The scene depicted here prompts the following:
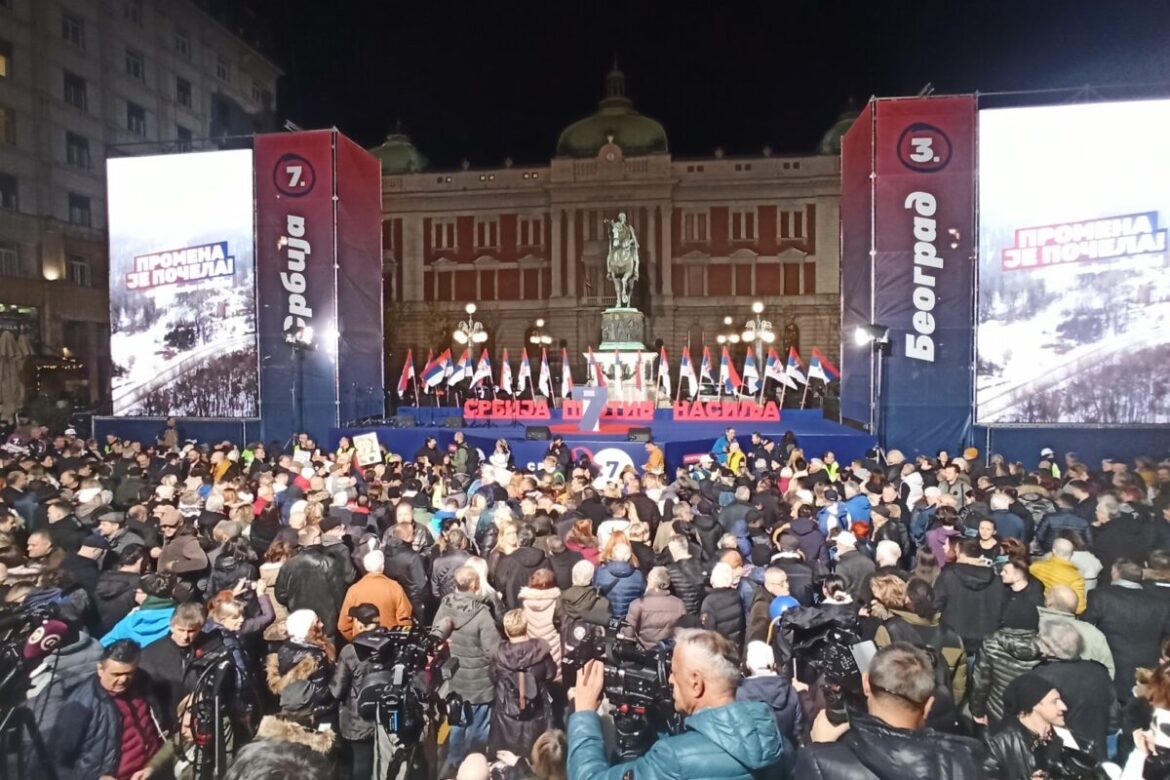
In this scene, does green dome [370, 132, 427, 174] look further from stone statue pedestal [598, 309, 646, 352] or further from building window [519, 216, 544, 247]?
stone statue pedestal [598, 309, 646, 352]

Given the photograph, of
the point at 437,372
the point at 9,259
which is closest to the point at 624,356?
the point at 437,372

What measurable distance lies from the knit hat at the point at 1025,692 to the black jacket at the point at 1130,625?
5.25 ft

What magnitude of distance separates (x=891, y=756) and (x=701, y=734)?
2.26ft

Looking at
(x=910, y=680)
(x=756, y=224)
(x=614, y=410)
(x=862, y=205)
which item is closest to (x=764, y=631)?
(x=910, y=680)

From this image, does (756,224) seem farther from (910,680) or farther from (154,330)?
(910,680)

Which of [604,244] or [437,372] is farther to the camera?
[604,244]

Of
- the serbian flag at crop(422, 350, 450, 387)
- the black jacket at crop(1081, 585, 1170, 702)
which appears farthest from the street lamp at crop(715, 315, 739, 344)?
the black jacket at crop(1081, 585, 1170, 702)

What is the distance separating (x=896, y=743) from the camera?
2.52 m

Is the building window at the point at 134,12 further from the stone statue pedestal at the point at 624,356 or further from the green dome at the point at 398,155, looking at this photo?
the stone statue pedestal at the point at 624,356

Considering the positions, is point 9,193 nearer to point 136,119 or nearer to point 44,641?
point 136,119

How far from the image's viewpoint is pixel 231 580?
5.68 meters

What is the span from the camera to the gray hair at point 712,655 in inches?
96.9

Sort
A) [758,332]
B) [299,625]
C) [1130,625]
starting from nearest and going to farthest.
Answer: [299,625]
[1130,625]
[758,332]

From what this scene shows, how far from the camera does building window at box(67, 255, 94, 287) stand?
29.6 meters
